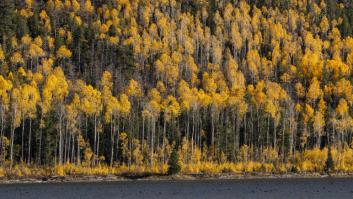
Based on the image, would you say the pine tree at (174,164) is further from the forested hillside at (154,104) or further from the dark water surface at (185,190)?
the forested hillside at (154,104)

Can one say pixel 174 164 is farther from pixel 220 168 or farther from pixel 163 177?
pixel 220 168

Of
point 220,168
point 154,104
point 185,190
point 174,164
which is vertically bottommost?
point 185,190

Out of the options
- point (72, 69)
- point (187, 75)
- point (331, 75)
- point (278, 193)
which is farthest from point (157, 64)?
point (278, 193)

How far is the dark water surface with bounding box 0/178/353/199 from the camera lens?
78.2 meters

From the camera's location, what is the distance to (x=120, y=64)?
171250 mm

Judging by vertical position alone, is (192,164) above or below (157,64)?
below

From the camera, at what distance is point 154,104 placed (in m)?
131

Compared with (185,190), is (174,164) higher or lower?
higher

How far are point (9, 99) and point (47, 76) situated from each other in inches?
941

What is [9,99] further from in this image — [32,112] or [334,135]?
[334,135]

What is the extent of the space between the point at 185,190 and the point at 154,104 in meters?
45.9

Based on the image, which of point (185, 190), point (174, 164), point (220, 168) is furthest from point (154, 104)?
point (185, 190)

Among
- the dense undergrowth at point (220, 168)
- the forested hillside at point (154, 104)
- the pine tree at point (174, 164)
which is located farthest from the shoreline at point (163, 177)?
the forested hillside at point (154, 104)

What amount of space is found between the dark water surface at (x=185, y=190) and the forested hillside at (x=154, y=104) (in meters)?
13.2
